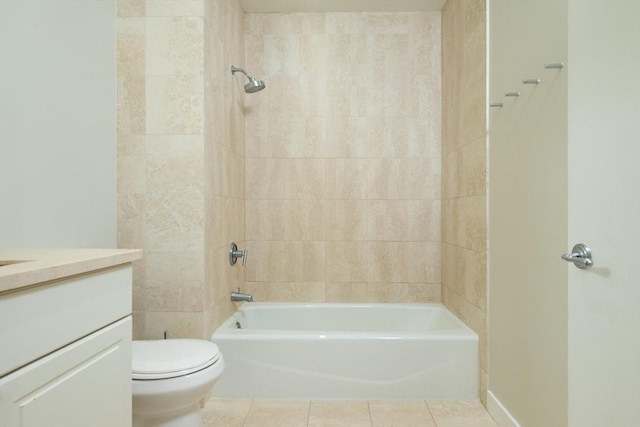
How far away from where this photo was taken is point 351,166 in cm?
293

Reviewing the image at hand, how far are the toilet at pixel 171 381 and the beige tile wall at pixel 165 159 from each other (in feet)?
1.39

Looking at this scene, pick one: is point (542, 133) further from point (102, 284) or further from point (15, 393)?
point (15, 393)

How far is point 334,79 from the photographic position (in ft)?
9.59

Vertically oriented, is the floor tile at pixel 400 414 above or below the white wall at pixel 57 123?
below

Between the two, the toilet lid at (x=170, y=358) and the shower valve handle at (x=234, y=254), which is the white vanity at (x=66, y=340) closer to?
the toilet lid at (x=170, y=358)

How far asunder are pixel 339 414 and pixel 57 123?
189 centimetres

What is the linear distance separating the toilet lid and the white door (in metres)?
1.26

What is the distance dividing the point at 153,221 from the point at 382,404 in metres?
1.57

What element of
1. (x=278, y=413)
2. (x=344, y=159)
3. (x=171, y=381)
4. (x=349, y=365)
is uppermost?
(x=344, y=159)

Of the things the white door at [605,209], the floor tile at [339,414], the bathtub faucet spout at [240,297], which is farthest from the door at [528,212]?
the bathtub faucet spout at [240,297]

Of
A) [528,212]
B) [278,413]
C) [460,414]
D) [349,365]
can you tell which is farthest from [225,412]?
[528,212]

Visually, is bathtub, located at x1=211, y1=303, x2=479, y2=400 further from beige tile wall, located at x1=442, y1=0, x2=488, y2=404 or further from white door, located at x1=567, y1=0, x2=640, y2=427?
white door, located at x1=567, y1=0, x2=640, y2=427

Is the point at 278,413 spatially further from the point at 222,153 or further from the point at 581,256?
the point at 581,256

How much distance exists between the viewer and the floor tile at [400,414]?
1.93 meters
